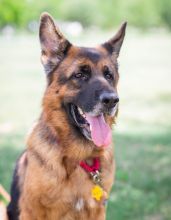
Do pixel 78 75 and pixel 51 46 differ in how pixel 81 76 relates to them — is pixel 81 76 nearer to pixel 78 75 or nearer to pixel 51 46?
pixel 78 75

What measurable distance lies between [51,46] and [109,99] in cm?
82

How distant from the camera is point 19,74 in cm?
2262

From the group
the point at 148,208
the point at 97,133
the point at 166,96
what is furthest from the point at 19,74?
the point at 97,133

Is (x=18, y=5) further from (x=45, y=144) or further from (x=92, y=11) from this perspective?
(x=92, y=11)

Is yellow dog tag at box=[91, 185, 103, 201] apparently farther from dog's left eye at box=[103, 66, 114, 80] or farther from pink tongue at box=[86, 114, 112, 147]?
dog's left eye at box=[103, 66, 114, 80]

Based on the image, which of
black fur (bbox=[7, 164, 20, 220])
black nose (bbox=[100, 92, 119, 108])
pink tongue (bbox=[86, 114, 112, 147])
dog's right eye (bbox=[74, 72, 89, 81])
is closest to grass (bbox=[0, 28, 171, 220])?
black fur (bbox=[7, 164, 20, 220])

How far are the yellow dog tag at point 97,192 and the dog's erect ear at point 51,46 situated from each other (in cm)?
117

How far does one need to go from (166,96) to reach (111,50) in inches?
451

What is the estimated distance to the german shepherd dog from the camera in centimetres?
450

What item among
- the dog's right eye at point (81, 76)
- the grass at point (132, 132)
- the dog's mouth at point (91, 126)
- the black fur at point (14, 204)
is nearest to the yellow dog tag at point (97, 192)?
the dog's mouth at point (91, 126)

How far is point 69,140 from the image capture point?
4688 mm

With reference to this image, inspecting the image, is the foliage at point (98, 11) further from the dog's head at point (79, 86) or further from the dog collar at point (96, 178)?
the dog collar at point (96, 178)

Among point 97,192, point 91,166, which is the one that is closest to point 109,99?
Answer: point 91,166

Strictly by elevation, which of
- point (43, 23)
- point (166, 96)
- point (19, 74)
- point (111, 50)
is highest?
point (43, 23)
